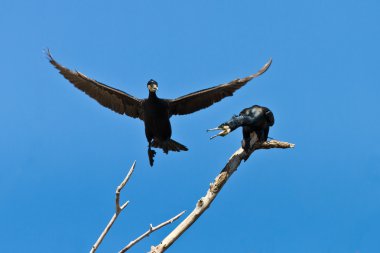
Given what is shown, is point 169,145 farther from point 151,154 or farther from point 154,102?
point 154,102

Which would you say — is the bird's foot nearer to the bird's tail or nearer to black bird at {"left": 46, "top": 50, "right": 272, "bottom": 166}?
black bird at {"left": 46, "top": 50, "right": 272, "bottom": 166}

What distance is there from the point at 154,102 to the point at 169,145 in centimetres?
78

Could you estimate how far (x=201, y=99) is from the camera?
47.3 feet

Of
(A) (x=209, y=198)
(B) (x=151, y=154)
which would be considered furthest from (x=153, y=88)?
(A) (x=209, y=198)

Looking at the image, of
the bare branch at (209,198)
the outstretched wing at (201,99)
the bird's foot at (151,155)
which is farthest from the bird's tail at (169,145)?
the bare branch at (209,198)

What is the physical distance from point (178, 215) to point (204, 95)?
4222 millimetres

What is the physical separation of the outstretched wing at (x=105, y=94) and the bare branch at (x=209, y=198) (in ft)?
11.2

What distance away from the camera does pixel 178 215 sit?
1046cm

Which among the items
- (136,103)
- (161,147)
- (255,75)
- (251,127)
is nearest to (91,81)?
(136,103)

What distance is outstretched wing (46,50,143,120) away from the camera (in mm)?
14703

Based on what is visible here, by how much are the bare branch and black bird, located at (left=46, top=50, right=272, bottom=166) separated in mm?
2218

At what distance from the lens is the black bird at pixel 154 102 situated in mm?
14031

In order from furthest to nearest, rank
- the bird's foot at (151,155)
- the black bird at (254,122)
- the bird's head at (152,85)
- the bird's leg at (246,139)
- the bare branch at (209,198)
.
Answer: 1. the bird's foot at (151,155)
2. the bird's head at (152,85)
3. the bird's leg at (246,139)
4. the black bird at (254,122)
5. the bare branch at (209,198)

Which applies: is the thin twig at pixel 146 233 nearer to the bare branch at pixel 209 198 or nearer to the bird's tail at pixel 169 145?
the bare branch at pixel 209 198
